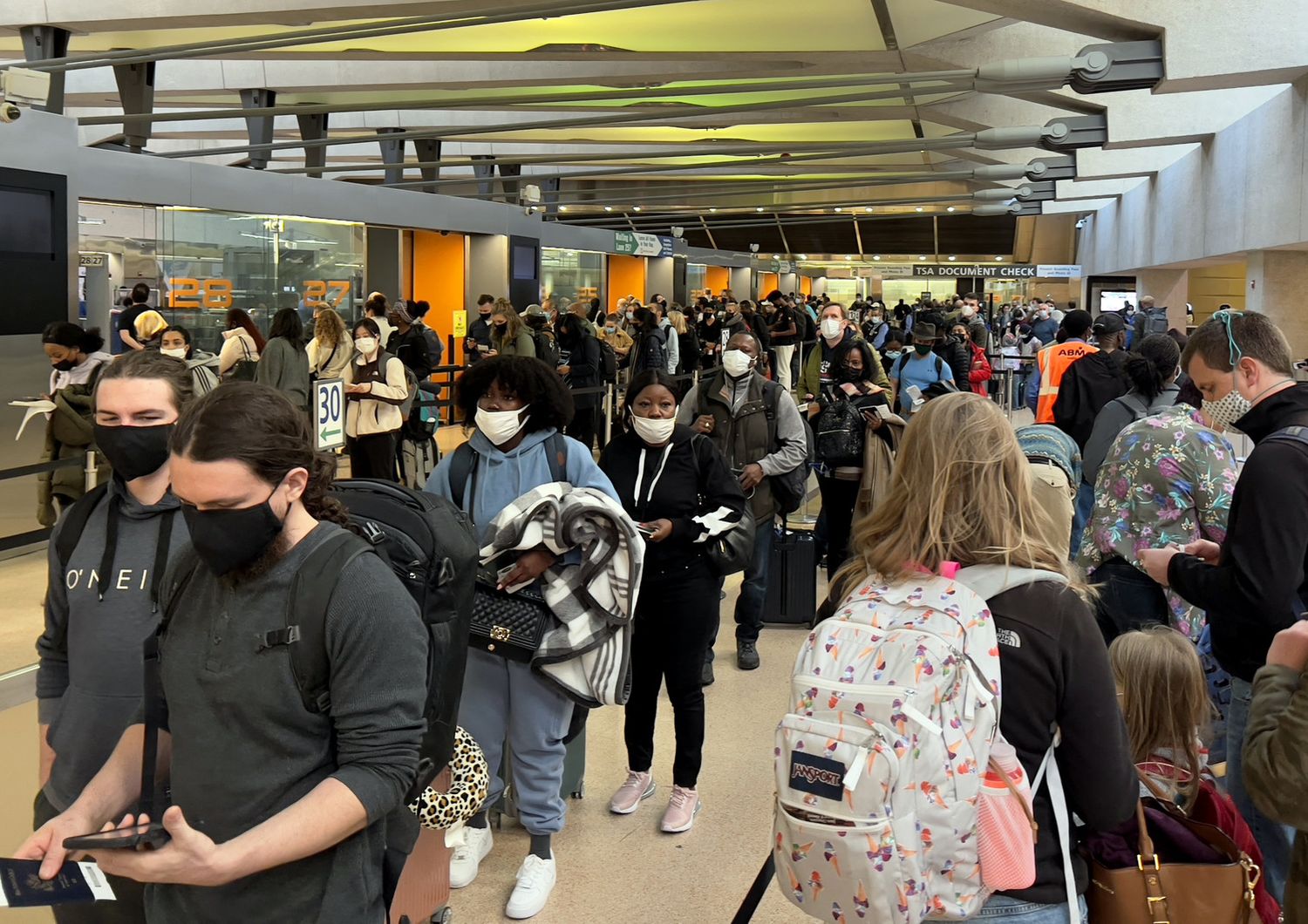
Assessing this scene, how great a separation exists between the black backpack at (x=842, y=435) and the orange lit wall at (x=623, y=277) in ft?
79.0

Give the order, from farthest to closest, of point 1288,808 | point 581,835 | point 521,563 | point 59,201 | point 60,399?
1. point 59,201
2. point 60,399
3. point 581,835
4. point 521,563
5. point 1288,808

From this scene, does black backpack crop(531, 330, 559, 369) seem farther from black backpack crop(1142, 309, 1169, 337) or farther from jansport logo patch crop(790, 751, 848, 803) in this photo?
jansport logo patch crop(790, 751, 848, 803)

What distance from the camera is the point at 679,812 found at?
186 inches

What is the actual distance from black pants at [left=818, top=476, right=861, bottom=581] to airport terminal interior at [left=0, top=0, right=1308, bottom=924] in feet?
0.14

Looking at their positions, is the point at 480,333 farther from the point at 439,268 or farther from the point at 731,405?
the point at 731,405

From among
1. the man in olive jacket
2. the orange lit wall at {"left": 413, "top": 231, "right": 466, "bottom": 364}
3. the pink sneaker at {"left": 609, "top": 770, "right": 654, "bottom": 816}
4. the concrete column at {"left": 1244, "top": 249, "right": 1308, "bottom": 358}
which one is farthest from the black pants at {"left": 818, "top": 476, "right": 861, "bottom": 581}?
the orange lit wall at {"left": 413, "top": 231, "right": 466, "bottom": 364}

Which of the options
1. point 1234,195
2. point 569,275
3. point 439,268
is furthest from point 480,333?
point 1234,195

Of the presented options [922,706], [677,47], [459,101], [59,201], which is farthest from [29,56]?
[922,706]

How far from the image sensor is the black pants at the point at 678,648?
183 inches

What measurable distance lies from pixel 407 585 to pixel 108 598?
0.65 meters

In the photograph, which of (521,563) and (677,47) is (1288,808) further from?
(677,47)

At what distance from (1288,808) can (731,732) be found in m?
4.03

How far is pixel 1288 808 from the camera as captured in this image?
2021 millimetres

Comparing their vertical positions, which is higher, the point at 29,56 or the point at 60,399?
the point at 29,56
